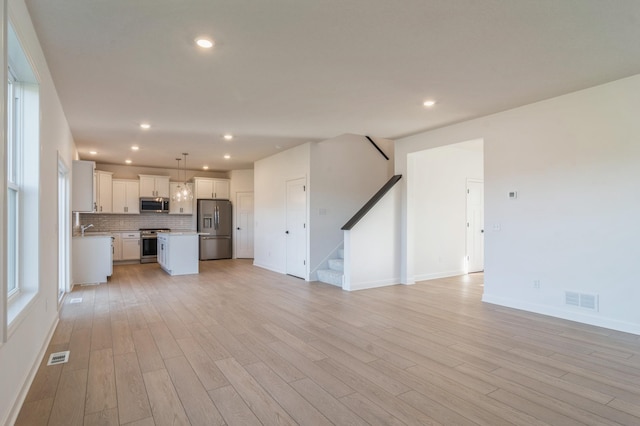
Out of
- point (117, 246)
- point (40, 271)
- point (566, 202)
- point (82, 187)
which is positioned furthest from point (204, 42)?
point (117, 246)

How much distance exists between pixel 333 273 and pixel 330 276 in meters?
0.08

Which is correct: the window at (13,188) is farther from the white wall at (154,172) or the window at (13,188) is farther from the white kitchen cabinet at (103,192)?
the white kitchen cabinet at (103,192)

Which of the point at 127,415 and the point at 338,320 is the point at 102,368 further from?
the point at 338,320

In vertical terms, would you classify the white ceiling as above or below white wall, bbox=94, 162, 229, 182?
above

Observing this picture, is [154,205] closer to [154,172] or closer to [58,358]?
[154,172]

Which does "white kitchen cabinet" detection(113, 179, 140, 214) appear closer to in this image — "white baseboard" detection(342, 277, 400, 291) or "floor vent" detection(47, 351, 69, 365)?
"white baseboard" detection(342, 277, 400, 291)

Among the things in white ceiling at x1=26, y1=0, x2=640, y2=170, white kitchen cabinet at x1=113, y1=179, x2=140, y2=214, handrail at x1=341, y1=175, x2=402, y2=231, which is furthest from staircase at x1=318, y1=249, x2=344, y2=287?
white kitchen cabinet at x1=113, y1=179, x2=140, y2=214

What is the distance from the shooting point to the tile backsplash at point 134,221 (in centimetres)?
919

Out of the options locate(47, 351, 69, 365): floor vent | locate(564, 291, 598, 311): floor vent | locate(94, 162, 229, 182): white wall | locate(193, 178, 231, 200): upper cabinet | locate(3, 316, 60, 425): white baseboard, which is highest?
locate(94, 162, 229, 182): white wall

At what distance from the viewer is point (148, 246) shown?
9.34 m

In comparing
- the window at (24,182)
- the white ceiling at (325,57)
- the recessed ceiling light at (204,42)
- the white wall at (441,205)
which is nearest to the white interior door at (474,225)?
the white wall at (441,205)

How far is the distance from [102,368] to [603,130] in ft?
17.8

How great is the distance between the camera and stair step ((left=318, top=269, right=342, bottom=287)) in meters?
6.23

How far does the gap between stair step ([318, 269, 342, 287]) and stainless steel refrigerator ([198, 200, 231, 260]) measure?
4.39m
